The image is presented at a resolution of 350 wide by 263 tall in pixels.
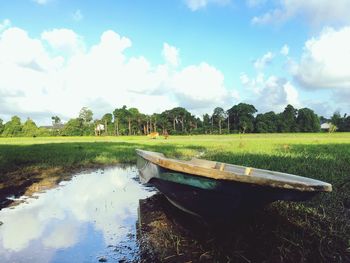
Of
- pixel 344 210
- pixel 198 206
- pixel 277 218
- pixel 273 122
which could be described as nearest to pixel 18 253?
pixel 198 206

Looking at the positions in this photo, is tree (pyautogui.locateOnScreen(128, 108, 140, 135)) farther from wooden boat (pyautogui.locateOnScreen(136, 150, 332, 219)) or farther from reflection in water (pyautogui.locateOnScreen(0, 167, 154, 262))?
wooden boat (pyautogui.locateOnScreen(136, 150, 332, 219))

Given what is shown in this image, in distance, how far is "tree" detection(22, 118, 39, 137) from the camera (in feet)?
232

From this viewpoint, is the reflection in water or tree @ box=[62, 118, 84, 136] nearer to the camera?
the reflection in water

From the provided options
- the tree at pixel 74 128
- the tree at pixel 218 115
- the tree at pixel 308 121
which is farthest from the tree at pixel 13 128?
the tree at pixel 308 121

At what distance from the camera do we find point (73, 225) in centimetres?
534

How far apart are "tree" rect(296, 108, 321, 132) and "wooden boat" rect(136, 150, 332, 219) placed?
7539cm

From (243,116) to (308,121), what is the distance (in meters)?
13.8

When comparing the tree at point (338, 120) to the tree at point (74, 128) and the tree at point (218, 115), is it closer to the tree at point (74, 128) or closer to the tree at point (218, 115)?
the tree at point (218, 115)

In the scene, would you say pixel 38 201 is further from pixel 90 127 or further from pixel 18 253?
pixel 90 127

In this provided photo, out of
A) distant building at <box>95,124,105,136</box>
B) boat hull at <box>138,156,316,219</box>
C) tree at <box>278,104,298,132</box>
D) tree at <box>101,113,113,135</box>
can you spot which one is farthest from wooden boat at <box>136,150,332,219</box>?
tree at <box>101,113,113,135</box>

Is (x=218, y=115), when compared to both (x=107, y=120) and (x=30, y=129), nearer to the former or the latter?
(x=107, y=120)

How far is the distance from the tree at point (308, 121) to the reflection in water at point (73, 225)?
2853 inches

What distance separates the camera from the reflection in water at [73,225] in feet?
13.8

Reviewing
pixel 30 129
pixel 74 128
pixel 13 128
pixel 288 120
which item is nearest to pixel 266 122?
pixel 288 120
